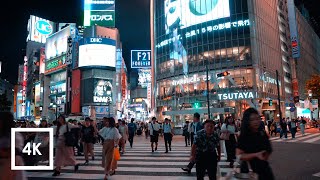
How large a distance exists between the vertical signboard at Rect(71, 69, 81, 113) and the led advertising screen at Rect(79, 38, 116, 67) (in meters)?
2.89

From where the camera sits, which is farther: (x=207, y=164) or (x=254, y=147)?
(x=207, y=164)

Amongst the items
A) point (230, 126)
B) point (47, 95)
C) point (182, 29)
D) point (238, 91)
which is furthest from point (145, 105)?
point (230, 126)

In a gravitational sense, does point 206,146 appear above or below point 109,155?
above

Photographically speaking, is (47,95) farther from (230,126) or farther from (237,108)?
(230,126)

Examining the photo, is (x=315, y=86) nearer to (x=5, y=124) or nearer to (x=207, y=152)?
(x=207, y=152)

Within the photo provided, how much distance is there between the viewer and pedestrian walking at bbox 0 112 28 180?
12.2 ft

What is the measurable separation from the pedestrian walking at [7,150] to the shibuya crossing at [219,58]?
124 ft

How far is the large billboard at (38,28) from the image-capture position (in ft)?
340

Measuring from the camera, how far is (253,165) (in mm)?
3932

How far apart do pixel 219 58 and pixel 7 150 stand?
4832 centimetres

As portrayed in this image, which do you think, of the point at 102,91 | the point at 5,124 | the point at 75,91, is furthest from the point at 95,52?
the point at 5,124

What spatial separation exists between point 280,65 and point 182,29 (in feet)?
68.4

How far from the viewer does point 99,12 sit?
7075 centimetres

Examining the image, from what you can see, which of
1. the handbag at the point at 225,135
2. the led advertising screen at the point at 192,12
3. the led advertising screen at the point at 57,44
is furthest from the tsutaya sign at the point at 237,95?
the led advertising screen at the point at 57,44
